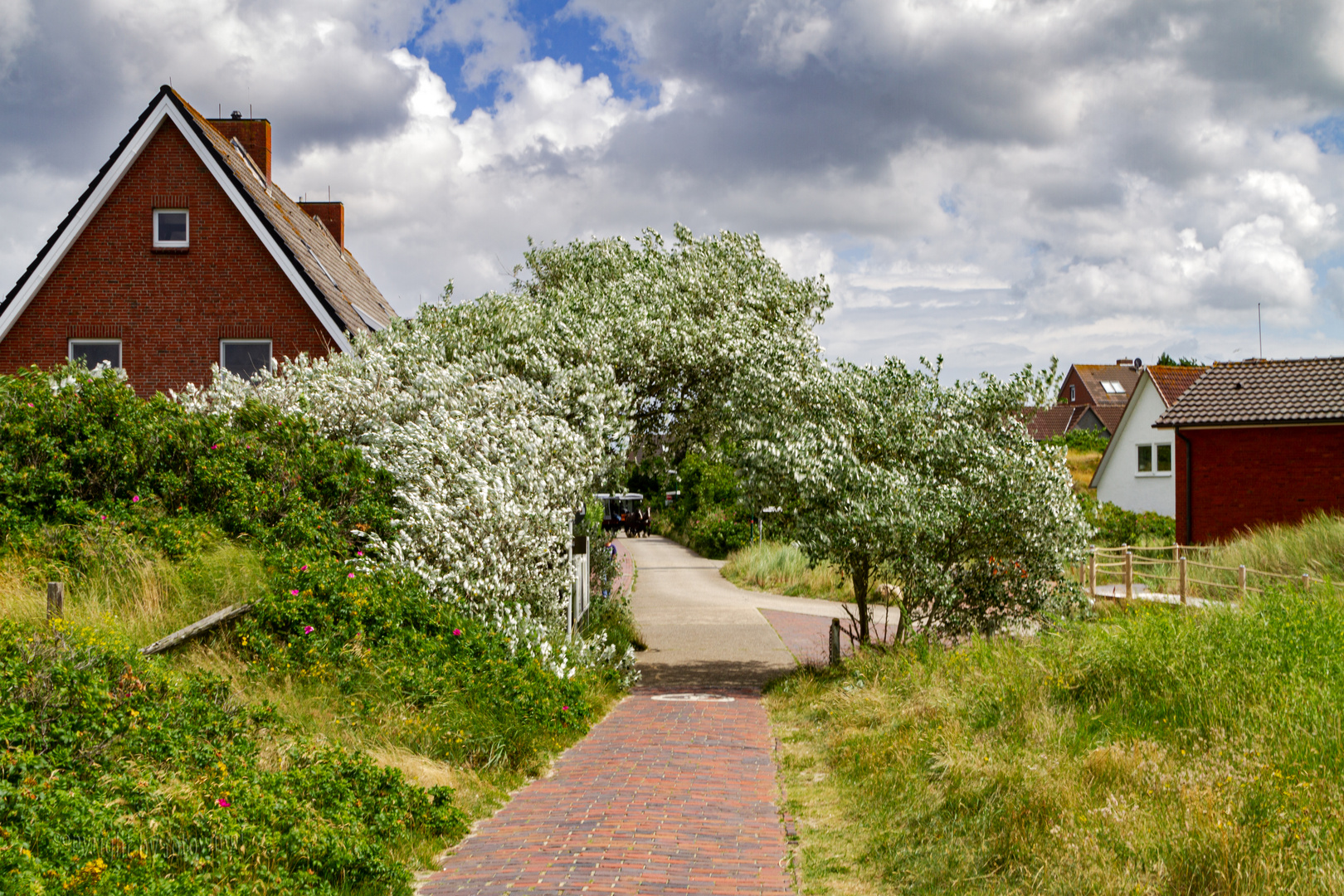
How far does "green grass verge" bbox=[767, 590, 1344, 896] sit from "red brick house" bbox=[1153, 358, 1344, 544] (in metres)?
17.5

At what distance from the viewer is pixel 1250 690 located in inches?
263

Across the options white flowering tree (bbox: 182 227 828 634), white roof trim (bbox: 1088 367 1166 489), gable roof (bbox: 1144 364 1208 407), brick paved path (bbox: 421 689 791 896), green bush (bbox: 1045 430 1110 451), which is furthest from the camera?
green bush (bbox: 1045 430 1110 451)

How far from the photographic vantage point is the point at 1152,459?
3456 centimetres

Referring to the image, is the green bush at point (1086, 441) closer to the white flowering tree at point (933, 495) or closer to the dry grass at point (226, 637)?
the white flowering tree at point (933, 495)

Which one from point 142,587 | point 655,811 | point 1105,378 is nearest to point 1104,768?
point 655,811

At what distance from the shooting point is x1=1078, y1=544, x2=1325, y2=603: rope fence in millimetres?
15758

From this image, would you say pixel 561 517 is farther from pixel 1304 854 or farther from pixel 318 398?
pixel 1304 854

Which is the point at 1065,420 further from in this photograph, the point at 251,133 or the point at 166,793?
the point at 166,793

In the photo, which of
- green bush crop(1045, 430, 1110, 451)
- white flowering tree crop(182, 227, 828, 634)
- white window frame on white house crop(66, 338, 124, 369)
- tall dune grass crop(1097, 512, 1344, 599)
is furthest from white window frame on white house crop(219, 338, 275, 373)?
green bush crop(1045, 430, 1110, 451)

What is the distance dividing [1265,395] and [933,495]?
18.4 meters

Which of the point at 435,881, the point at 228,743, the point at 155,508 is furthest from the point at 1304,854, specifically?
the point at 155,508

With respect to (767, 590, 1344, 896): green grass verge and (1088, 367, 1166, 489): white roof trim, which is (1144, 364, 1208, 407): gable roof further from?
Result: (767, 590, 1344, 896): green grass verge

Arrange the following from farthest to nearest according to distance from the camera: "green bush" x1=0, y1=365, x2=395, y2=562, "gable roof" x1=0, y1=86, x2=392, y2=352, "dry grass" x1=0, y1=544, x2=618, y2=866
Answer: "gable roof" x1=0, y1=86, x2=392, y2=352
"green bush" x1=0, y1=365, x2=395, y2=562
"dry grass" x1=0, y1=544, x2=618, y2=866

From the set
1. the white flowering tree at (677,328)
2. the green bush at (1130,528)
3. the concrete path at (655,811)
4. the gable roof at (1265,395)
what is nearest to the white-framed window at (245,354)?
the white flowering tree at (677,328)
